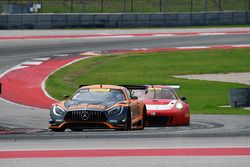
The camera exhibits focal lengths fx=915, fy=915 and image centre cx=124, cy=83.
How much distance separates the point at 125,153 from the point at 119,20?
4136cm

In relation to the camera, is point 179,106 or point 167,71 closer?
point 179,106

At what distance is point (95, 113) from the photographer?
61.7 ft

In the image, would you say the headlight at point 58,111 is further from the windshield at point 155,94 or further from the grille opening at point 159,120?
the windshield at point 155,94

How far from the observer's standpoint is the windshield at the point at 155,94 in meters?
23.2

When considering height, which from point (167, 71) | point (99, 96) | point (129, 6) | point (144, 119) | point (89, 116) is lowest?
point (167, 71)

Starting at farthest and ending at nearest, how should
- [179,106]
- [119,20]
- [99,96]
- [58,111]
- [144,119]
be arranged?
[119,20] < [179,106] < [144,119] < [99,96] < [58,111]

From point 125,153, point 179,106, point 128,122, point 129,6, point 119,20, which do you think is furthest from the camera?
point 129,6

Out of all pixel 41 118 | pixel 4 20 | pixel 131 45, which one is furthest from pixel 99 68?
pixel 41 118

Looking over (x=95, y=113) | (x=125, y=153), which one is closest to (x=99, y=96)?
(x=95, y=113)

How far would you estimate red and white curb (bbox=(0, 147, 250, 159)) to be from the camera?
13.1 metres

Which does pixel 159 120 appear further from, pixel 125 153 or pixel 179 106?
pixel 125 153

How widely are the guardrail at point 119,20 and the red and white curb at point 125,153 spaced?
1469 inches

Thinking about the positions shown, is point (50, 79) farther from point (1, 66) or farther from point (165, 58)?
point (165, 58)

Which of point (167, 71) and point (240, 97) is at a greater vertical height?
point (240, 97)
